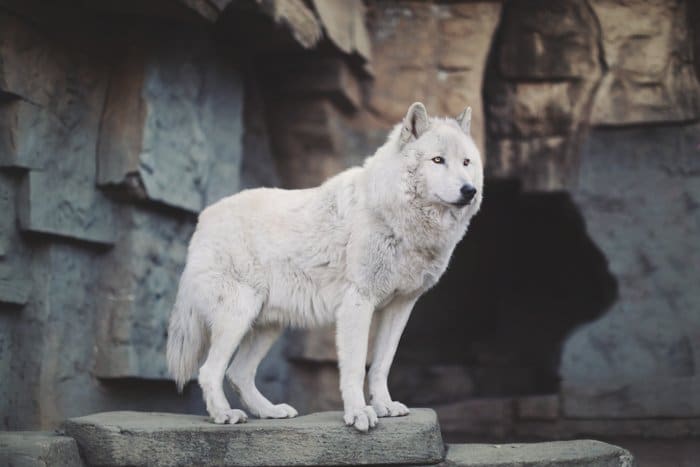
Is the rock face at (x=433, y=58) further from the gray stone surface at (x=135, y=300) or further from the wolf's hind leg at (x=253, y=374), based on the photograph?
the wolf's hind leg at (x=253, y=374)

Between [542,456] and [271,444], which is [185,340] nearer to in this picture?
[271,444]

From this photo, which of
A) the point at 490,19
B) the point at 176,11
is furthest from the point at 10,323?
the point at 490,19

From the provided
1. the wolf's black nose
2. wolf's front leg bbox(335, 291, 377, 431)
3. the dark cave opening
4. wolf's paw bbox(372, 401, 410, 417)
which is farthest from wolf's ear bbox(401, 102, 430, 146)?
the dark cave opening

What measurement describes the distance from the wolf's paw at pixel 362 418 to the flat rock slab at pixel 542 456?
47 cm

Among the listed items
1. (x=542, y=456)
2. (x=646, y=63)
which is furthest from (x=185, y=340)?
(x=646, y=63)

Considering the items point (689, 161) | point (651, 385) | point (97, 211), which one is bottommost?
point (651, 385)

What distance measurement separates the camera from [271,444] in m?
4.30

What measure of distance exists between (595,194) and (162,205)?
15.6ft

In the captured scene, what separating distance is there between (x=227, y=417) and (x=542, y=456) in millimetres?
1776

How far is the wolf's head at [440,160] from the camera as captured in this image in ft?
14.1

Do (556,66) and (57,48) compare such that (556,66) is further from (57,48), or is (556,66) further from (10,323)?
(10,323)

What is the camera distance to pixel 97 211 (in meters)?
6.29

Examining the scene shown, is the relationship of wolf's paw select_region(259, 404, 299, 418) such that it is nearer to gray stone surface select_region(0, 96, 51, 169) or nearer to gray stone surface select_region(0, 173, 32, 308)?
gray stone surface select_region(0, 173, 32, 308)

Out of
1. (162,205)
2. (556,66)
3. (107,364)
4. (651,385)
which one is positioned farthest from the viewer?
(556,66)
